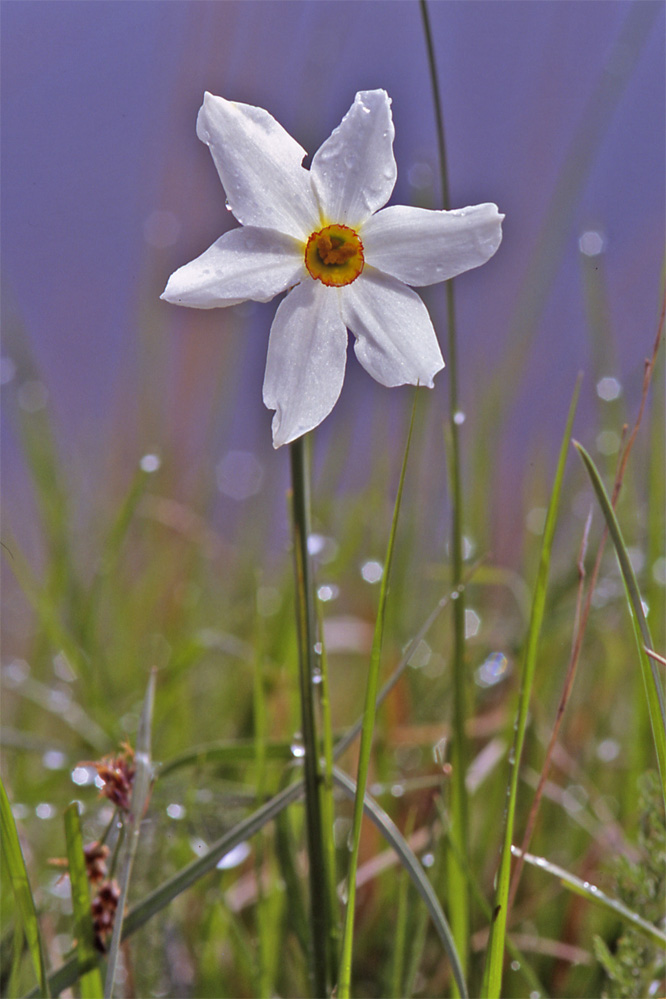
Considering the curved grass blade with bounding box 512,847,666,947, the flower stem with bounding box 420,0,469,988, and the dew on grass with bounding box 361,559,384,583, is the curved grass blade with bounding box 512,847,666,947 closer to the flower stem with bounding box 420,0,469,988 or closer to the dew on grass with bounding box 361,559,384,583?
the flower stem with bounding box 420,0,469,988

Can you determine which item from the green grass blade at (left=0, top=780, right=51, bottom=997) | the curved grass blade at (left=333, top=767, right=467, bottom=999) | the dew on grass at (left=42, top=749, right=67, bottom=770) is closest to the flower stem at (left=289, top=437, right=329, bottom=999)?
the curved grass blade at (left=333, top=767, right=467, bottom=999)

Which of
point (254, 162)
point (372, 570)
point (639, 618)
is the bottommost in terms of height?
point (372, 570)

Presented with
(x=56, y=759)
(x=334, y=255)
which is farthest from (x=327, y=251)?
(x=56, y=759)

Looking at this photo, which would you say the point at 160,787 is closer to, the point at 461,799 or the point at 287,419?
the point at 461,799

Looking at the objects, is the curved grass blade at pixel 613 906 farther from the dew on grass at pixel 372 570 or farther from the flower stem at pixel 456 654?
the dew on grass at pixel 372 570

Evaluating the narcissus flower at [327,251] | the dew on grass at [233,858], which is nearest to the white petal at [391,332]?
the narcissus flower at [327,251]

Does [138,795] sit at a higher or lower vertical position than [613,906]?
higher

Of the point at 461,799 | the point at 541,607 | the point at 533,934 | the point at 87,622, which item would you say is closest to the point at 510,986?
the point at 533,934

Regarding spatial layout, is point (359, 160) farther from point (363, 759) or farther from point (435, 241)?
point (363, 759)
